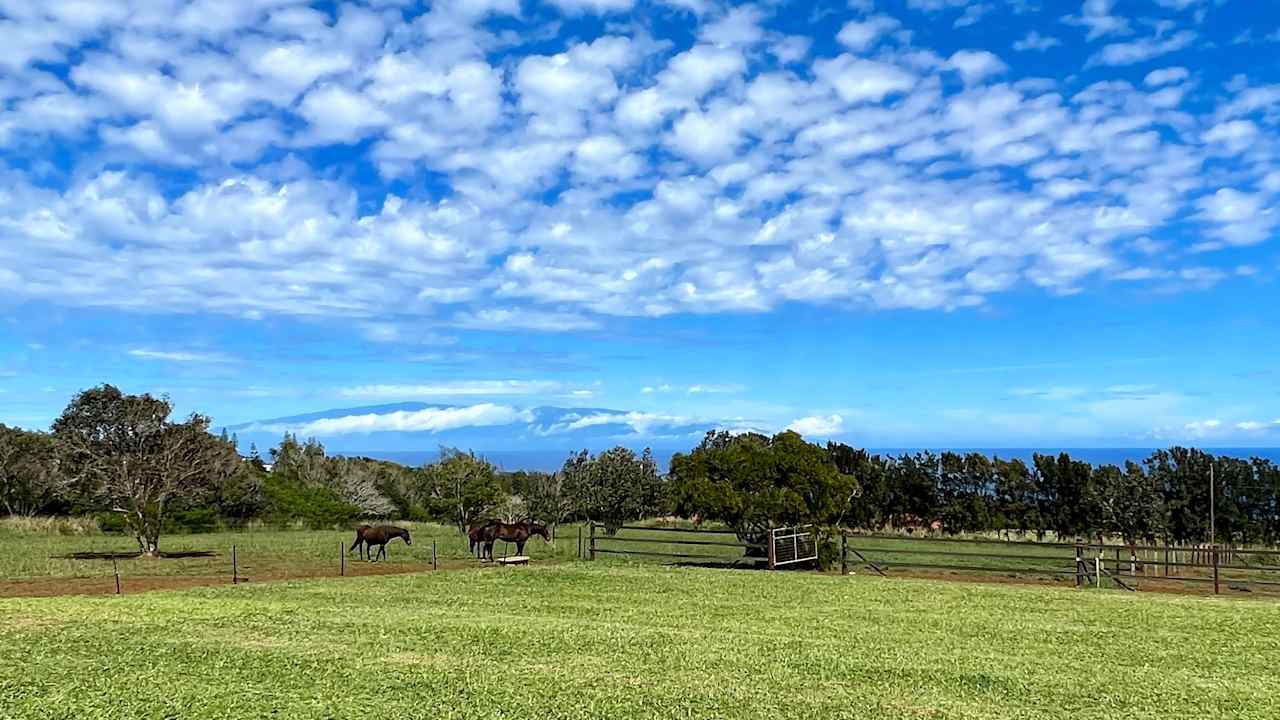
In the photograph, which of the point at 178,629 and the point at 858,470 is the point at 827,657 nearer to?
the point at 178,629

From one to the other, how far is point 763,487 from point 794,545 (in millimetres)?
2174

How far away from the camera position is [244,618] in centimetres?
1306

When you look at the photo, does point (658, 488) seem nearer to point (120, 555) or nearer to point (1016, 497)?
point (1016, 497)

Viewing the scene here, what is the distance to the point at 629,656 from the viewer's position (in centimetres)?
1060

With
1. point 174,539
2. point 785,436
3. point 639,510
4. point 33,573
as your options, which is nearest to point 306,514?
point 174,539

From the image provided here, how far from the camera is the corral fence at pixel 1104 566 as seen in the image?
21062 mm

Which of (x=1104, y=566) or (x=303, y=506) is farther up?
(x=303, y=506)

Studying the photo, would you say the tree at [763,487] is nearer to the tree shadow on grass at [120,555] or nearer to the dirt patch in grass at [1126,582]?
the dirt patch in grass at [1126,582]

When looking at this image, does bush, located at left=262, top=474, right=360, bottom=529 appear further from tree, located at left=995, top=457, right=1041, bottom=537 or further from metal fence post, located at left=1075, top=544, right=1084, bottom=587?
metal fence post, located at left=1075, top=544, right=1084, bottom=587

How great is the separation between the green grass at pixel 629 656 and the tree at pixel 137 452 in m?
13.7

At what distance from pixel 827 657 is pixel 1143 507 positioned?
32.9 metres

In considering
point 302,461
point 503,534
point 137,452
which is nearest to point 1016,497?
point 503,534

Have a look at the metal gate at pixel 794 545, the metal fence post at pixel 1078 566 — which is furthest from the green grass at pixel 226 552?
the metal fence post at pixel 1078 566

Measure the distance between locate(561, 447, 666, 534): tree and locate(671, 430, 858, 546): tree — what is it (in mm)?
13517
